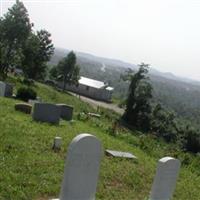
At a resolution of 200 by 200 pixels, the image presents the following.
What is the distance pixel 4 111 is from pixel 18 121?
1914 millimetres

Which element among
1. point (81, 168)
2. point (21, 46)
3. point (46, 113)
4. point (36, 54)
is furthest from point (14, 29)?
point (81, 168)

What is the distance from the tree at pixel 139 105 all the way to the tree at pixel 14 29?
A: 726 inches

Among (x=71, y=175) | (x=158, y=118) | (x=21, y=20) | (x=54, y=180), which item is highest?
(x=21, y=20)

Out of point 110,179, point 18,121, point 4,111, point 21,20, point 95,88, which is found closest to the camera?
point 110,179

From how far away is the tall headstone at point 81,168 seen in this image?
7.62 meters

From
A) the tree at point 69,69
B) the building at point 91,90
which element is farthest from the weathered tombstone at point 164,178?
the building at point 91,90

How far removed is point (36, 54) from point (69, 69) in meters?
11.4

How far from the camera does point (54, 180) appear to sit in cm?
938

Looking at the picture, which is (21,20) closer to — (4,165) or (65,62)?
(65,62)

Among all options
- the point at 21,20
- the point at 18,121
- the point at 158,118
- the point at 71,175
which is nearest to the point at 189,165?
the point at 18,121

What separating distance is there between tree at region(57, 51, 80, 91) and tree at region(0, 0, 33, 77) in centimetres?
1878

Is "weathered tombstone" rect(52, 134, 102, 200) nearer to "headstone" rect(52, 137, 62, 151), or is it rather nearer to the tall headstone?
the tall headstone

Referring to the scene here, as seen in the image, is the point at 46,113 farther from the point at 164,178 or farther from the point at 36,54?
the point at 36,54

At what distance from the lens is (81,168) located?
7812 mm
